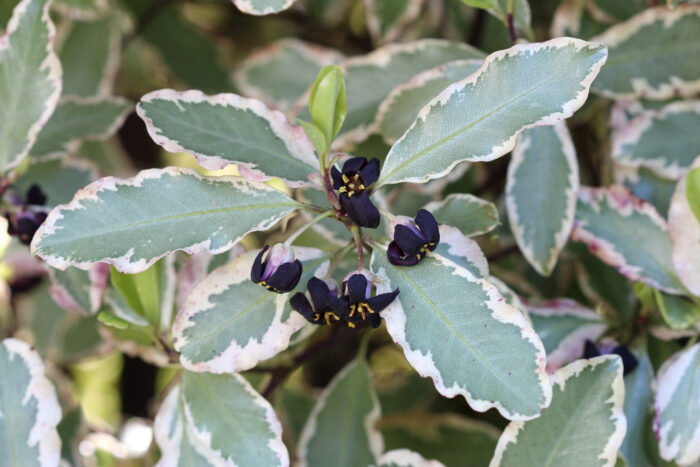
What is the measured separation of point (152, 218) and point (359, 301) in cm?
23

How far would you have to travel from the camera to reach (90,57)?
1.31m

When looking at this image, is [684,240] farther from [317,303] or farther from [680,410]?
[317,303]

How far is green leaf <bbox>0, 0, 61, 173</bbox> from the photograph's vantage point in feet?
2.81

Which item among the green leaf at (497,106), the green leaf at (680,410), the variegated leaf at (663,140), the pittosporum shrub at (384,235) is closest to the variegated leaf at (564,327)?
the pittosporum shrub at (384,235)

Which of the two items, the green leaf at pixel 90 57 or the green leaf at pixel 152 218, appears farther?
the green leaf at pixel 90 57

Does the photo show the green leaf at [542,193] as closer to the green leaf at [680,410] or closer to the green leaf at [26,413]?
the green leaf at [680,410]

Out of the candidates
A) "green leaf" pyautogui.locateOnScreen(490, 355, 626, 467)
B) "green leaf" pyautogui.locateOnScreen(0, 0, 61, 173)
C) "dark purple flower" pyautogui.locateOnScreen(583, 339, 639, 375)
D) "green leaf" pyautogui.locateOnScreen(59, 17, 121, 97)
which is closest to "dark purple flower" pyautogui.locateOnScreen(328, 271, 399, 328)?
"green leaf" pyautogui.locateOnScreen(490, 355, 626, 467)

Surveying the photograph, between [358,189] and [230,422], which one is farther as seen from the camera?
[230,422]

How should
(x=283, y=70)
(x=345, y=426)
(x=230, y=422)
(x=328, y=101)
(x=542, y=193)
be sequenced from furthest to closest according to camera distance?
(x=283, y=70), (x=345, y=426), (x=542, y=193), (x=230, y=422), (x=328, y=101)

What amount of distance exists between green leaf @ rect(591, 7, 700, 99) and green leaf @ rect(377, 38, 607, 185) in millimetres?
330

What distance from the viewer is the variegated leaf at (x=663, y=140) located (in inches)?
38.2

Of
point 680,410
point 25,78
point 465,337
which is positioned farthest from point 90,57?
point 680,410

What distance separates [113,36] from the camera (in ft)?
4.39

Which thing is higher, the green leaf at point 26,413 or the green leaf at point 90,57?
the green leaf at point 90,57
